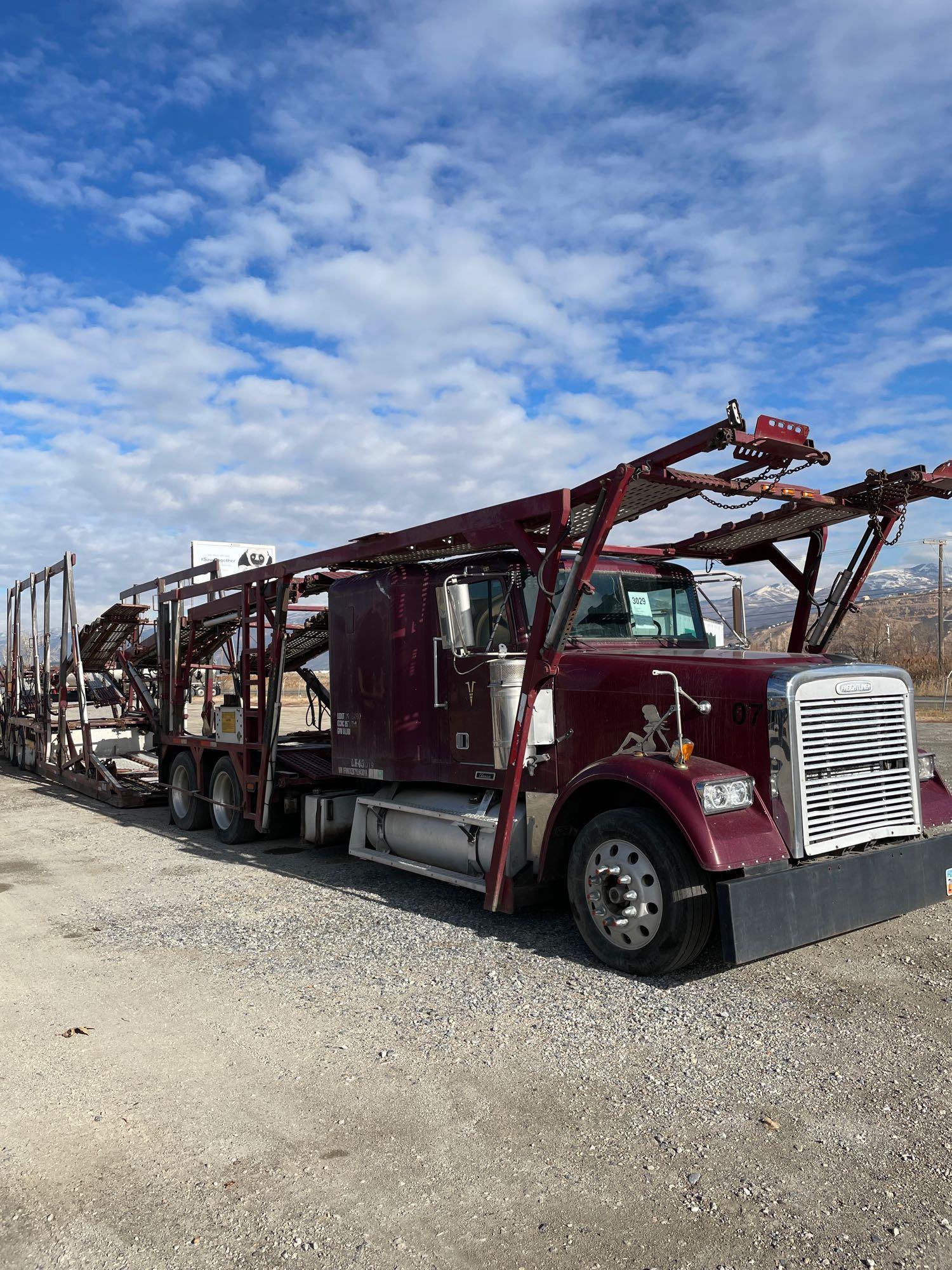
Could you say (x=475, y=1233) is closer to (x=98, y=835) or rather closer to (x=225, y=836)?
(x=225, y=836)

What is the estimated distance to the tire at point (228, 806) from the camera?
9.88 meters

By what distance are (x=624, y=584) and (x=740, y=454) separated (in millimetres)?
1774

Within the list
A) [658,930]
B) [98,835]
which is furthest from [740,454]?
[98,835]

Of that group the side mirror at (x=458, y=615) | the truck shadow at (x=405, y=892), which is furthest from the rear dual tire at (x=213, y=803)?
the side mirror at (x=458, y=615)

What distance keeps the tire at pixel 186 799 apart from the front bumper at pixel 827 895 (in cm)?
773

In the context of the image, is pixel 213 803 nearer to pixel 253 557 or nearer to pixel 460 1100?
pixel 460 1100

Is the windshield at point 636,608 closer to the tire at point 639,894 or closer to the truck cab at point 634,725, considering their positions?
the truck cab at point 634,725

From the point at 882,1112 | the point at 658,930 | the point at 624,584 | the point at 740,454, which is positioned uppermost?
the point at 740,454

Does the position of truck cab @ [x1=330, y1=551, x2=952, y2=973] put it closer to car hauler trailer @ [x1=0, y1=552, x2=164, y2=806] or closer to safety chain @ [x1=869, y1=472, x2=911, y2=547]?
safety chain @ [x1=869, y1=472, x2=911, y2=547]

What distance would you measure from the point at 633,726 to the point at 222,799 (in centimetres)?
618

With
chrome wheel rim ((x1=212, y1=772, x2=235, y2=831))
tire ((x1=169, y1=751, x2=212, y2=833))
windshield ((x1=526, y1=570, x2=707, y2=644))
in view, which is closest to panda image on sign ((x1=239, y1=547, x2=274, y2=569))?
tire ((x1=169, y1=751, x2=212, y2=833))

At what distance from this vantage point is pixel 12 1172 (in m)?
3.32

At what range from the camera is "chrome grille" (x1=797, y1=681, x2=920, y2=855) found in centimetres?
510

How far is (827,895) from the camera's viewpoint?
16.3 feet
